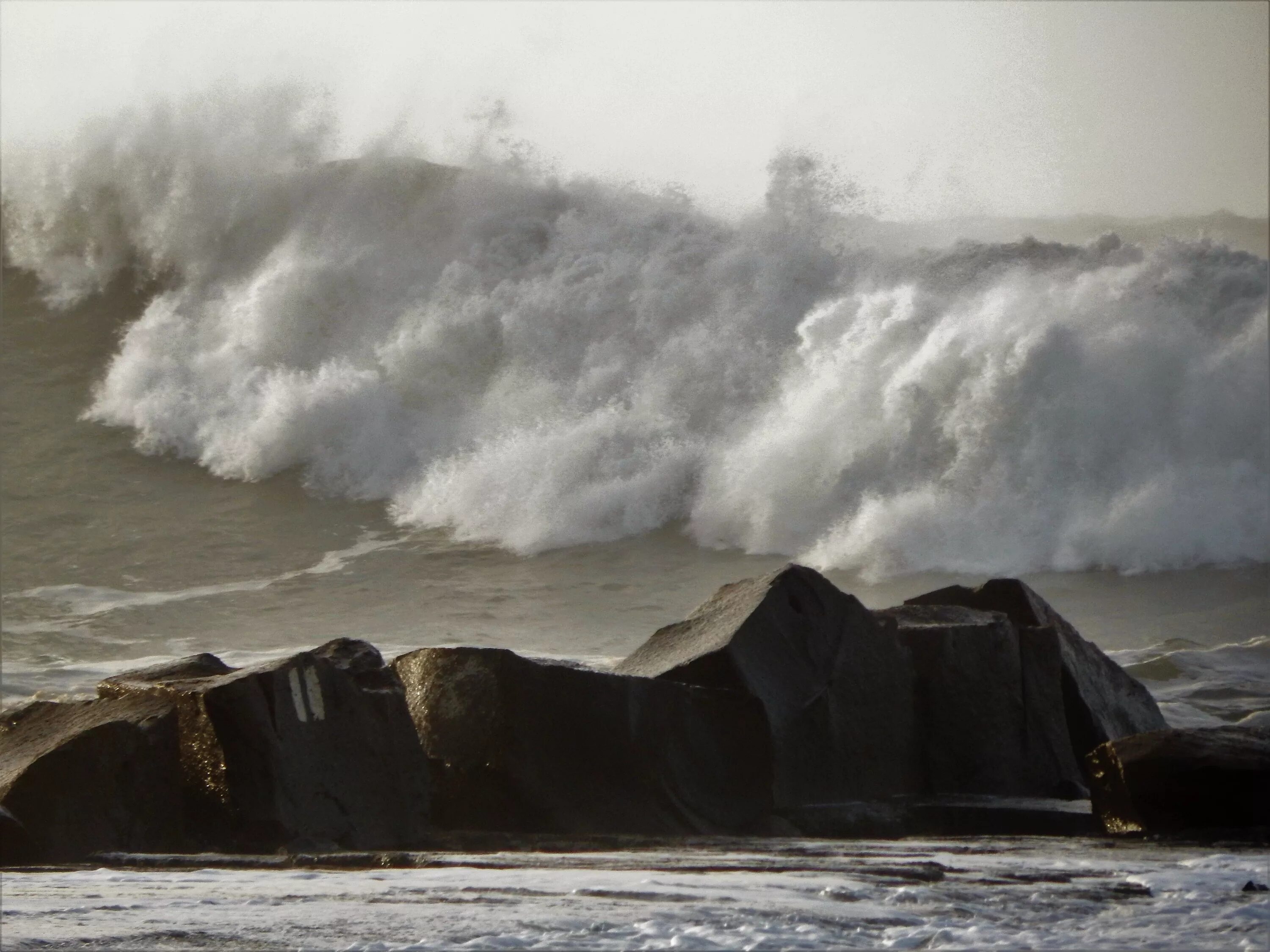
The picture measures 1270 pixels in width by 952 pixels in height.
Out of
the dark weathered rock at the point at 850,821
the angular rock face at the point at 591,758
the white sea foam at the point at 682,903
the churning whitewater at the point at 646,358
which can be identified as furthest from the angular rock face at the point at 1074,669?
the churning whitewater at the point at 646,358

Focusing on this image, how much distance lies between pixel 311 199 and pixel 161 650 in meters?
8.12

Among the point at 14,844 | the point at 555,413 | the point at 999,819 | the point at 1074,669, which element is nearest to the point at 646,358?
the point at 555,413

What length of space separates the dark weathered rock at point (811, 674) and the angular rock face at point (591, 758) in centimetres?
10

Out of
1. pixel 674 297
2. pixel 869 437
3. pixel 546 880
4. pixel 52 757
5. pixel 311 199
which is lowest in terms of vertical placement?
pixel 546 880

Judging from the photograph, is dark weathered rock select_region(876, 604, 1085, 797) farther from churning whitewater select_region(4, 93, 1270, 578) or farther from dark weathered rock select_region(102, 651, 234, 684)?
Result: churning whitewater select_region(4, 93, 1270, 578)

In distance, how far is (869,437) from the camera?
1212cm

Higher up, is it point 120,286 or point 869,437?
point 120,286

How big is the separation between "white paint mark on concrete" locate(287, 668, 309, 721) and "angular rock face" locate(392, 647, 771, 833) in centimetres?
52

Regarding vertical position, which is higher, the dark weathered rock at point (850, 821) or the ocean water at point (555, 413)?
the ocean water at point (555, 413)

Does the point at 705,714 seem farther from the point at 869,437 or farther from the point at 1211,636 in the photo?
the point at 869,437

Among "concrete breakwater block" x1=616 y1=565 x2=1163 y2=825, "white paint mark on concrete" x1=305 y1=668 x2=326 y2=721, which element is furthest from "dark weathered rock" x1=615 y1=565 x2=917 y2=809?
"white paint mark on concrete" x1=305 y1=668 x2=326 y2=721

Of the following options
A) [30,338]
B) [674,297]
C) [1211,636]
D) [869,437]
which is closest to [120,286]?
[30,338]

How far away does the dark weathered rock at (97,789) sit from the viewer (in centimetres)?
421

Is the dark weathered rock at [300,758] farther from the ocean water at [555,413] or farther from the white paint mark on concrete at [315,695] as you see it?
the ocean water at [555,413]
